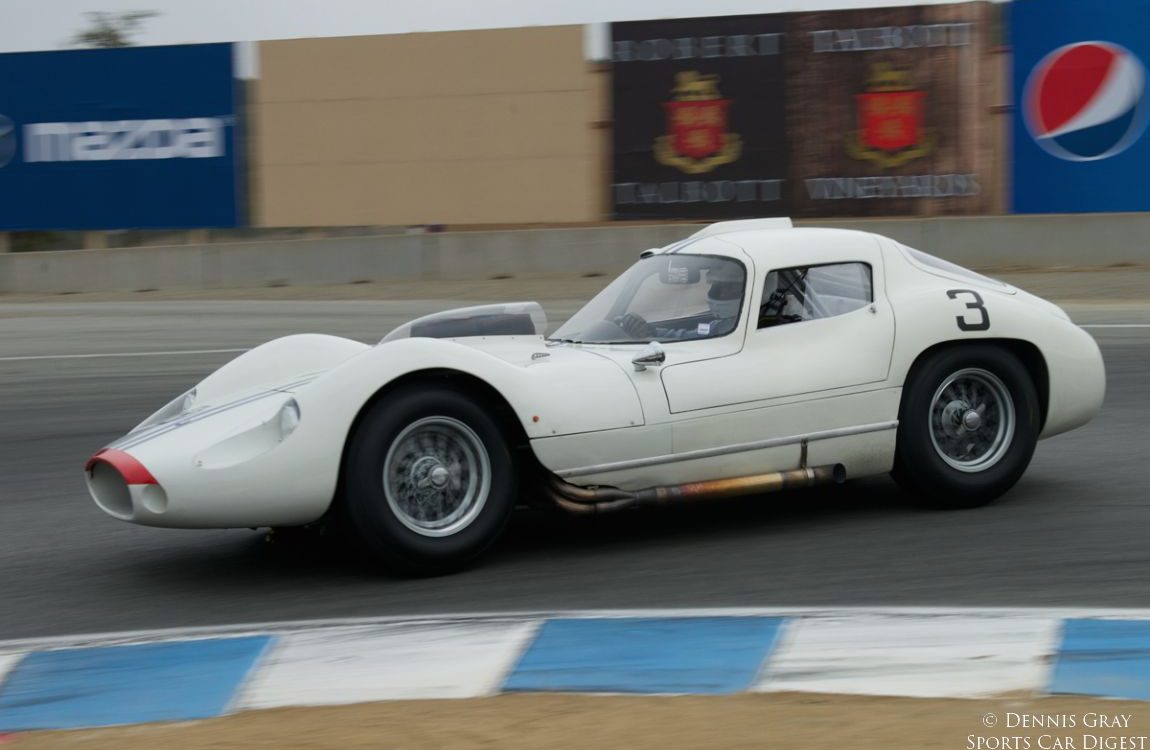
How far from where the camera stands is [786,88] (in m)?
16.8

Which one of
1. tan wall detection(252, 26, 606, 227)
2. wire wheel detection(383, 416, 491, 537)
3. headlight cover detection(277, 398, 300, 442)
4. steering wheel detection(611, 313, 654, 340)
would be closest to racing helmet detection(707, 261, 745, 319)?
steering wheel detection(611, 313, 654, 340)

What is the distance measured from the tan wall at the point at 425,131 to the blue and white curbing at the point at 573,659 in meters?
13.1

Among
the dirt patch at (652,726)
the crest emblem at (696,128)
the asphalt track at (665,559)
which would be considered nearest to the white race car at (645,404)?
the asphalt track at (665,559)

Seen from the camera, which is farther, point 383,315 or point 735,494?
point 383,315

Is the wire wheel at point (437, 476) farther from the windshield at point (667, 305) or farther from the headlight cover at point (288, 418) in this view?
the windshield at point (667, 305)

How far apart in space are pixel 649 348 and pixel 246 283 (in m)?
12.9

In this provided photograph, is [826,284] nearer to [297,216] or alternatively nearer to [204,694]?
[204,694]

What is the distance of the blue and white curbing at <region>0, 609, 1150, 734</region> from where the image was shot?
4.15 meters

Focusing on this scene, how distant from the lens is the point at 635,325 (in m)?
6.06

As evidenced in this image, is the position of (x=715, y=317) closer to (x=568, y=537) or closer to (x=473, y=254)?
(x=568, y=537)

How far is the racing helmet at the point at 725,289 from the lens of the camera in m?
5.91

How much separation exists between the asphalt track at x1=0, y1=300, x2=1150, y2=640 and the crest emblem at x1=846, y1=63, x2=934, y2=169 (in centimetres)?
908

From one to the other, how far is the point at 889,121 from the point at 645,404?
468 inches

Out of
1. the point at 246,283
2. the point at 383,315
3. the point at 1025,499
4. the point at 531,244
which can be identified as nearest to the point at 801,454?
the point at 1025,499
